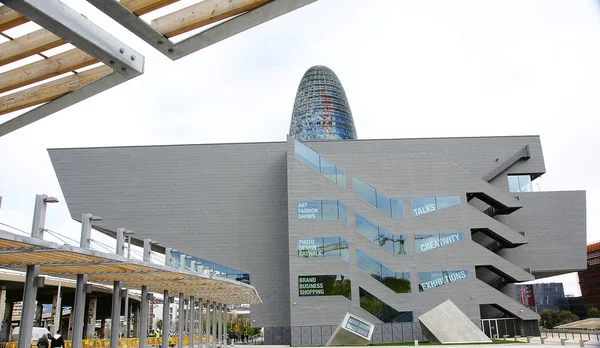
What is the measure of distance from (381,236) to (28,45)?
45.4 metres

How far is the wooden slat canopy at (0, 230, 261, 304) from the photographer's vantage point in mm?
13102

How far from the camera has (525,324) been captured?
48375 mm

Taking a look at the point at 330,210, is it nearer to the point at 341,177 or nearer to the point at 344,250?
the point at 341,177

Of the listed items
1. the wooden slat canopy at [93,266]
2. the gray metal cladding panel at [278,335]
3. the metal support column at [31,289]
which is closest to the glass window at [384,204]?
the gray metal cladding panel at [278,335]

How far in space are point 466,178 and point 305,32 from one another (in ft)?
154

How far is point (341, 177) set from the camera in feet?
165

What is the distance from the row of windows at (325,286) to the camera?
47375 mm

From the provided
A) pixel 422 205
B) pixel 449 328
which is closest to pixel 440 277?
pixel 422 205

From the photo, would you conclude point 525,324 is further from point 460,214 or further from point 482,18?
point 482,18

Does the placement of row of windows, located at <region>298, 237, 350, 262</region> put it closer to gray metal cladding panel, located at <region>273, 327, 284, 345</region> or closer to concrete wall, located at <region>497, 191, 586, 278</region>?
gray metal cladding panel, located at <region>273, 327, 284, 345</region>

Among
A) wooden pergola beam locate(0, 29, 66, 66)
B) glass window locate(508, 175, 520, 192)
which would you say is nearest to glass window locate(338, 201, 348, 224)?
glass window locate(508, 175, 520, 192)

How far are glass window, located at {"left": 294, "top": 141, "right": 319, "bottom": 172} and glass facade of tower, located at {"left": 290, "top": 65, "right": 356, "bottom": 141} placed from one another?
178 ft

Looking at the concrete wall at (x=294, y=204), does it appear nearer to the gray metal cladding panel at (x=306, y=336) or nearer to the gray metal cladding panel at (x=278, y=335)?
the gray metal cladding panel at (x=278, y=335)

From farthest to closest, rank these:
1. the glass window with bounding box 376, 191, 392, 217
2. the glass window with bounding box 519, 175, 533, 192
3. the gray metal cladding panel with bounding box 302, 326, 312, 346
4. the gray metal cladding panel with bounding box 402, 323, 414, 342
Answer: the glass window with bounding box 519, 175, 533, 192
the glass window with bounding box 376, 191, 392, 217
the gray metal cladding panel with bounding box 402, 323, 414, 342
the gray metal cladding panel with bounding box 302, 326, 312, 346
